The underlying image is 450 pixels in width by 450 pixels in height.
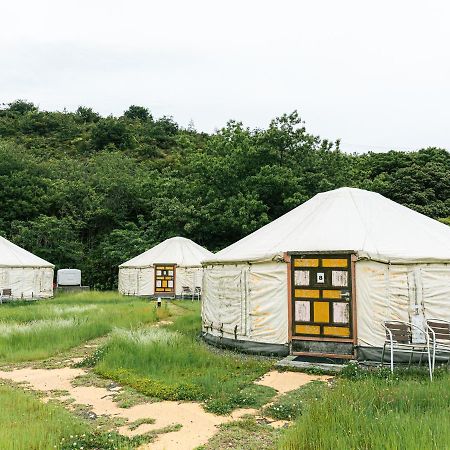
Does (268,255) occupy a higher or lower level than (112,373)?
higher

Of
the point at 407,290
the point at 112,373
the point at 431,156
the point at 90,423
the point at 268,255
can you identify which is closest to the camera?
the point at 90,423

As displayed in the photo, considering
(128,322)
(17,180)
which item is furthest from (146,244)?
(128,322)

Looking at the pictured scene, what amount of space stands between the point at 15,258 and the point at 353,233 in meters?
15.3

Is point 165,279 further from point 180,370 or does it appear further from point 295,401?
point 295,401

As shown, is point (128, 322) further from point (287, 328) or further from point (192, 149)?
point (192, 149)

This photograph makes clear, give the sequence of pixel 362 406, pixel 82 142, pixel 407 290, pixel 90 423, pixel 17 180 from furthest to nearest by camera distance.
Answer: pixel 82 142 < pixel 17 180 < pixel 407 290 < pixel 90 423 < pixel 362 406

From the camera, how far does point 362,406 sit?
14.1 ft

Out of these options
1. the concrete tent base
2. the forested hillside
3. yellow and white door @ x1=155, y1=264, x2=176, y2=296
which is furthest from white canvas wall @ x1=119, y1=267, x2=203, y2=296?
the concrete tent base

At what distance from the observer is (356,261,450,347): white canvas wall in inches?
292

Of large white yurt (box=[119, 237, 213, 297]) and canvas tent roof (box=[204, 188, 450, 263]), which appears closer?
canvas tent roof (box=[204, 188, 450, 263])

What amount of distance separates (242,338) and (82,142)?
35.6 meters

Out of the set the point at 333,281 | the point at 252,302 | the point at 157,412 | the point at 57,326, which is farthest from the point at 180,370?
the point at 57,326

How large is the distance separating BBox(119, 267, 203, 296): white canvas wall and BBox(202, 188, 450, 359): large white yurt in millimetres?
10618

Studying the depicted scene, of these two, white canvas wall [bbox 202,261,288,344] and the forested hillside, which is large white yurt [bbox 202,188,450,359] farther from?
the forested hillside
